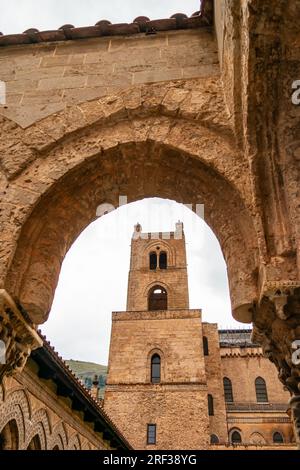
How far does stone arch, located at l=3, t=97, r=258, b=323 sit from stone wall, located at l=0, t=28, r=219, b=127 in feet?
0.91

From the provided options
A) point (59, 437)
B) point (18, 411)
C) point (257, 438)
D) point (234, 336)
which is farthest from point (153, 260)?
point (18, 411)

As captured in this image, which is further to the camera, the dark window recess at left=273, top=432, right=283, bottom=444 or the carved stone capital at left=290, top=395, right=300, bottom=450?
the dark window recess at left=273, top=432, right=283, bottom=444

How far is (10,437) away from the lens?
6555mm

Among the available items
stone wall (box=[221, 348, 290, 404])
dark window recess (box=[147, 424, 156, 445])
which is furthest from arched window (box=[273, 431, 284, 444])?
dark window recess (box=[147, 424, 156, 445])

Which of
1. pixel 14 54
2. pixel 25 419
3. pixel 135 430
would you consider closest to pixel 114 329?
pixel 135 430

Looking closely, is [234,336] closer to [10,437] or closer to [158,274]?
[158,274]

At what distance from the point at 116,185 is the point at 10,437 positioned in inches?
215

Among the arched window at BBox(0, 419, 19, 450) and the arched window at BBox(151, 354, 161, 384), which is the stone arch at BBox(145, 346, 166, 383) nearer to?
the arched window at BBox(151, 354, 161, 384)

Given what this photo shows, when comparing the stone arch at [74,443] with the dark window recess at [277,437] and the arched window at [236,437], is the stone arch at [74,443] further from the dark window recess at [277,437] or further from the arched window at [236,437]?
the dark window recess at [277,437]

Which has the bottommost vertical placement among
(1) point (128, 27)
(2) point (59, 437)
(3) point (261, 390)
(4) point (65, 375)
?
(2) point (59, 437)

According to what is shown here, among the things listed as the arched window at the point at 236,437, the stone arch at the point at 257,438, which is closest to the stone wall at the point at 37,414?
the arched window at the point at 236,437

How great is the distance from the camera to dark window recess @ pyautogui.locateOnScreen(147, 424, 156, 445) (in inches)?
739
